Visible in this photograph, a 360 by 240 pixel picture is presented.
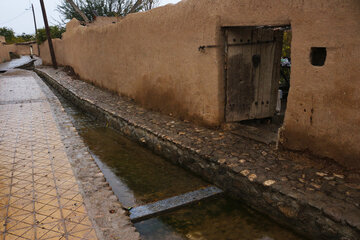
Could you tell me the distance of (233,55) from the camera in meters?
5.15

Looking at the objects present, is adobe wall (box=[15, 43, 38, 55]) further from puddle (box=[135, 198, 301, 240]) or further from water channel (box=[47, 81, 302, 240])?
puddle (box=[135, 198, 301, 240])

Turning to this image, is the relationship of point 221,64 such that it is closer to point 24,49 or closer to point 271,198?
point 271,198

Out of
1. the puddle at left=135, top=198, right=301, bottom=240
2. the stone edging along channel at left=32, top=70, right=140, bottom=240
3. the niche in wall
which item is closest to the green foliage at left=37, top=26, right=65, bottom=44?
the stone edging along channel at left=32, top=70, right=140, bottom=240

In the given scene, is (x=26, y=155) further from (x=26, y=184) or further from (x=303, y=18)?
(x=303, y=18)

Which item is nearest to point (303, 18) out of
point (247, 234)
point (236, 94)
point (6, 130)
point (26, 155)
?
point (236, 94)

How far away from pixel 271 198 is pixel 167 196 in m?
1.58

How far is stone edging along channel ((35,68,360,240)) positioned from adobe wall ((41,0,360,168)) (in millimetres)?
928

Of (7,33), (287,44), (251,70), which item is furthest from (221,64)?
(7,33)

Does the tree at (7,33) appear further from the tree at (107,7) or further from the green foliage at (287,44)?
the green foliage at (287,44)

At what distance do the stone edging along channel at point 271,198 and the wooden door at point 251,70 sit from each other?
4.18 feet

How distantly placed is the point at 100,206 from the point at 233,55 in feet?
11.4

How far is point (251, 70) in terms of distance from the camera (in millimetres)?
5359

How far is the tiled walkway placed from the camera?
292cm

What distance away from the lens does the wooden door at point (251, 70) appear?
16.8 ft
